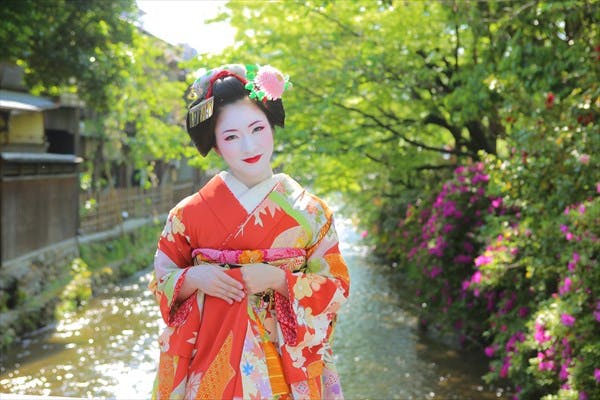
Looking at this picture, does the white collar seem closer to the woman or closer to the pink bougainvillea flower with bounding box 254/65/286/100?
the woman

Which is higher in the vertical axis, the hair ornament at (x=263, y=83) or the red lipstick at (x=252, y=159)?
the hair ornament at (x=263, y=83)

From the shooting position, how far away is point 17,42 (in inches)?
420

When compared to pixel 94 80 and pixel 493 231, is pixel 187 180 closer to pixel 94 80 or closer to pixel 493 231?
pixel 94 80

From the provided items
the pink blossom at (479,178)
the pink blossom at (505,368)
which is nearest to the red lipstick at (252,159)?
the pink blossom at (505,368)

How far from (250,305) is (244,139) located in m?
0.76

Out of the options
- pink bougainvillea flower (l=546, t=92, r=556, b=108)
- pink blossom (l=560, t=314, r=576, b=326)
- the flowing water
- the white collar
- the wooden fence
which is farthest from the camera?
the wooden fence

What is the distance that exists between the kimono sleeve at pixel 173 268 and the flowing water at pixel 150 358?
6.64 m

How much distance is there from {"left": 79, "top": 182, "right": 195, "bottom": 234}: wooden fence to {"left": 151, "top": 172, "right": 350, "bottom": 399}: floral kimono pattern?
17.7 m

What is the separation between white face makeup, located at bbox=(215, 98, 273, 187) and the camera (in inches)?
125

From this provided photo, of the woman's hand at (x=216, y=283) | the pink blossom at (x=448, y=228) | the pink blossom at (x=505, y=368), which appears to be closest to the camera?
the woman's hand at (x=216, y=283)

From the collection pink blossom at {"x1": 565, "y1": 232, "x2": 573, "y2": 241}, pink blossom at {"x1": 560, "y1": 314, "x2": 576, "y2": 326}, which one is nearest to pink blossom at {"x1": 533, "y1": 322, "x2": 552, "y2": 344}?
pink blossom at {"x1": 560, "y1": 314, "x2": 576, "y2": 326}

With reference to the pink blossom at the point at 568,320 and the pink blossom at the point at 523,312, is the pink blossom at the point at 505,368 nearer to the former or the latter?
the pink blossom at the point at 523,312

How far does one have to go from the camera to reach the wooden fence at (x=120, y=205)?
21.5 metres

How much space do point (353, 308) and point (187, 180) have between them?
24.5 metres
